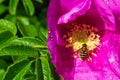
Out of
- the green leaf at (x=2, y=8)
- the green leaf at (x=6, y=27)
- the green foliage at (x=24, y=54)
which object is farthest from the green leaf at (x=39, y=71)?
the green leaf at (x=2, y=8)

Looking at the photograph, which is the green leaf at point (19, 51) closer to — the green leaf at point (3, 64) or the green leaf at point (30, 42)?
the green leaf at point (30, 42)

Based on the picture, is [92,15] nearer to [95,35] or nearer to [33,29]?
[95,35]

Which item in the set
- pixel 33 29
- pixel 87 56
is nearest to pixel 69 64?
pixel 87 56

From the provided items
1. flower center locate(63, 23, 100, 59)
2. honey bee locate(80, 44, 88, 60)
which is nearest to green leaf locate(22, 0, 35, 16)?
flower center locate(63, 23, 100, 59)

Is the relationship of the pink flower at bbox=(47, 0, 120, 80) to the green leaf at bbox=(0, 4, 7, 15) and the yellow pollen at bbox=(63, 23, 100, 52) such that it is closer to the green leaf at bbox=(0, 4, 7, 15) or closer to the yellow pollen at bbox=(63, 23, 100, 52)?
the yellow pollen at bbox=(63, 23, 100, 52)

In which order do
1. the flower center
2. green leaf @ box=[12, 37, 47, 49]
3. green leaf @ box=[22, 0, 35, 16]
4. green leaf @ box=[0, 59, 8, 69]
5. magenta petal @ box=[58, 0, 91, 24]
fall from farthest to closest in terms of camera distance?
green leaf @ box=[0, 59, 8, 69], green leaf @ box=[22, 0, 35, 16], the flower center, green leaf @ box=[12, 37, 47, 49], magenta petal @ box=[58, 0, 91, 24]

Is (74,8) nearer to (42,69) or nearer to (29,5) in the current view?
(42,69)
